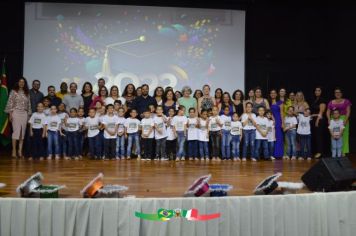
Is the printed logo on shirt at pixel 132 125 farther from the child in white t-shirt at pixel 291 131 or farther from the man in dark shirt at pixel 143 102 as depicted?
the child in white t-shirt at pixel 291 131

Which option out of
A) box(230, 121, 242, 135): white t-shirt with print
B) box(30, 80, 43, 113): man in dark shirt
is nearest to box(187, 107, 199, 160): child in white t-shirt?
box(230, 121, 242, 135): white t-shirt with print

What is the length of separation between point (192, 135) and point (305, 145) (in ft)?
6.83

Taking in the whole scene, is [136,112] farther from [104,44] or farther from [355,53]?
[355,53]

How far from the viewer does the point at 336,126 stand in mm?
6980

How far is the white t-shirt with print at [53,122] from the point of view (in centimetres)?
654

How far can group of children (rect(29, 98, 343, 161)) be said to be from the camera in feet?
21.7

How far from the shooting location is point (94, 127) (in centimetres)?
665

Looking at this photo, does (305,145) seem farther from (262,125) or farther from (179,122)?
(179,122)

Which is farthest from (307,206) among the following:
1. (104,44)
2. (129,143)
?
(104,44)

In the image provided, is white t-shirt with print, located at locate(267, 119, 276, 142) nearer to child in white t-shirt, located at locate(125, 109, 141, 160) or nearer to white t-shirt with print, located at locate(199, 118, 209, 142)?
white t-shirt with print, located at locate(199, 118, 209, 142)

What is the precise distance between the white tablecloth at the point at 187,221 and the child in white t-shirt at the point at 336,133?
158 inches

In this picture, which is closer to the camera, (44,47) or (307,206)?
(307,206)

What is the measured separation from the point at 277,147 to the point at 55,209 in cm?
508

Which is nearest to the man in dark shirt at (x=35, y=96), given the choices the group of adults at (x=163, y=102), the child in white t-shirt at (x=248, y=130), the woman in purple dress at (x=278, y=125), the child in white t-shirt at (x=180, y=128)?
the group of adults at (x=163, y=102)
